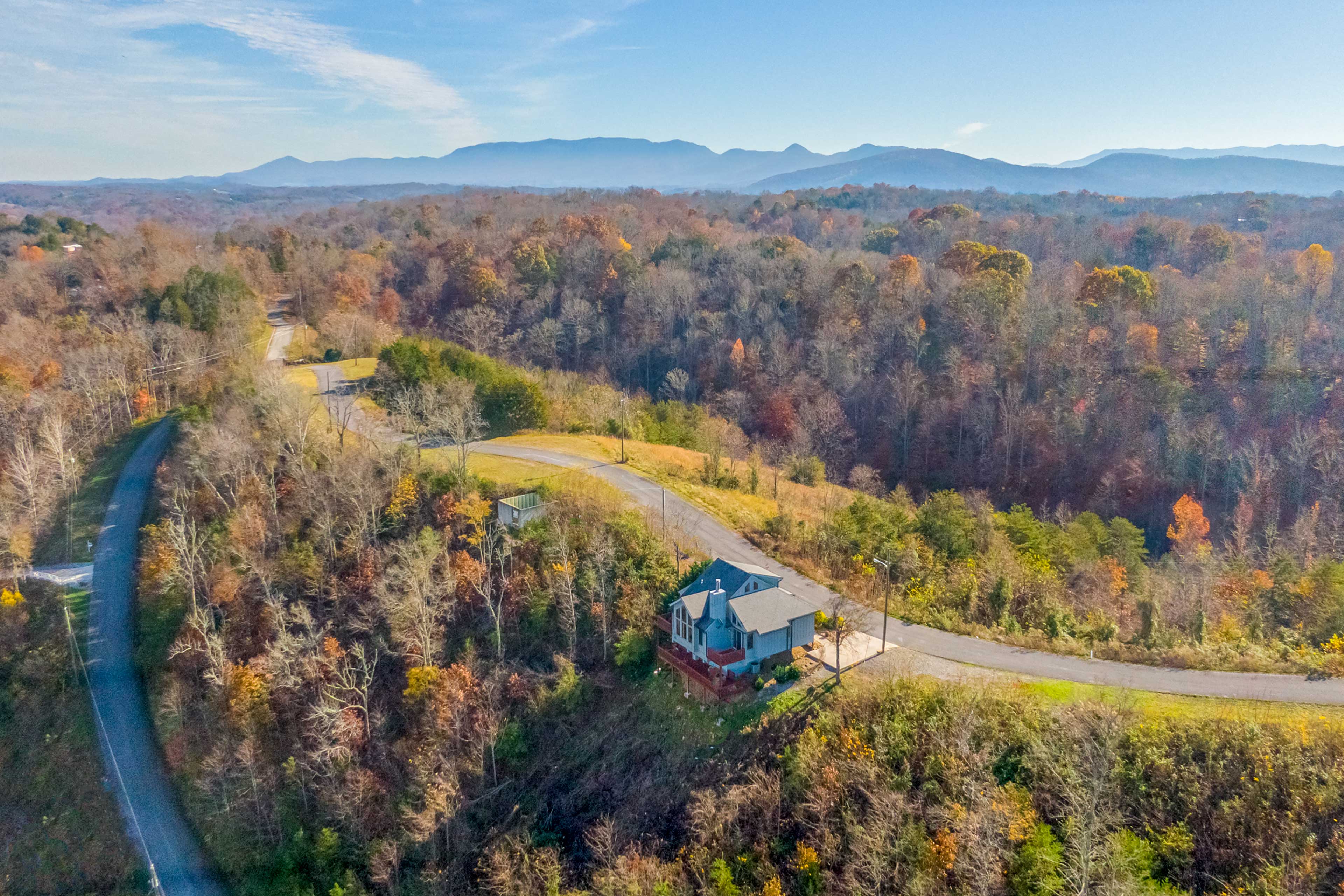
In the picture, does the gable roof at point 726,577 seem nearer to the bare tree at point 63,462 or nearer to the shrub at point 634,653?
the shrub at point 634,653

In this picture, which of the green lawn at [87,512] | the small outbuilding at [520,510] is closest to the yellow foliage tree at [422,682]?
the small outbuilding at [520,510]

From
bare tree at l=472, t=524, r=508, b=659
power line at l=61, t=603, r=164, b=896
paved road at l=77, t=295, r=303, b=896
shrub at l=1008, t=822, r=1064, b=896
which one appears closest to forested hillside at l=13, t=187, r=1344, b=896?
shrub at l=1008, t=822, r=1064, b=896

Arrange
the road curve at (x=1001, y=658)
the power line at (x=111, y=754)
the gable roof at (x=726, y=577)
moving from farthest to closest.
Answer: the power line at (x=111, y=754) < the gable roof at (x=726, y=577) < the road curve at (x=1001, y=658)

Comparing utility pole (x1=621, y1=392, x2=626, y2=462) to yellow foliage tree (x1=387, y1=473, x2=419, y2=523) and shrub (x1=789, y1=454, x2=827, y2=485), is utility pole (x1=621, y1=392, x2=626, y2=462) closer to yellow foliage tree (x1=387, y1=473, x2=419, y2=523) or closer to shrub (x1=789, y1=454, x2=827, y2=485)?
shrub (x1=789, y1=454, x2=827, y2=485)

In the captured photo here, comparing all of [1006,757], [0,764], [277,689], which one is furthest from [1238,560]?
[0,764]

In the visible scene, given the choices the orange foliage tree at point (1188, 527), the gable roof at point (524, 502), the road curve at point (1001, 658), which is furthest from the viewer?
the orange foliage tree at point (1188, 527)

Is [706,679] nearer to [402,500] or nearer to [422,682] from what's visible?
[422,682]

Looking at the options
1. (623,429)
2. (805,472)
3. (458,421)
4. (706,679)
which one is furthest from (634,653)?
(805,472)
